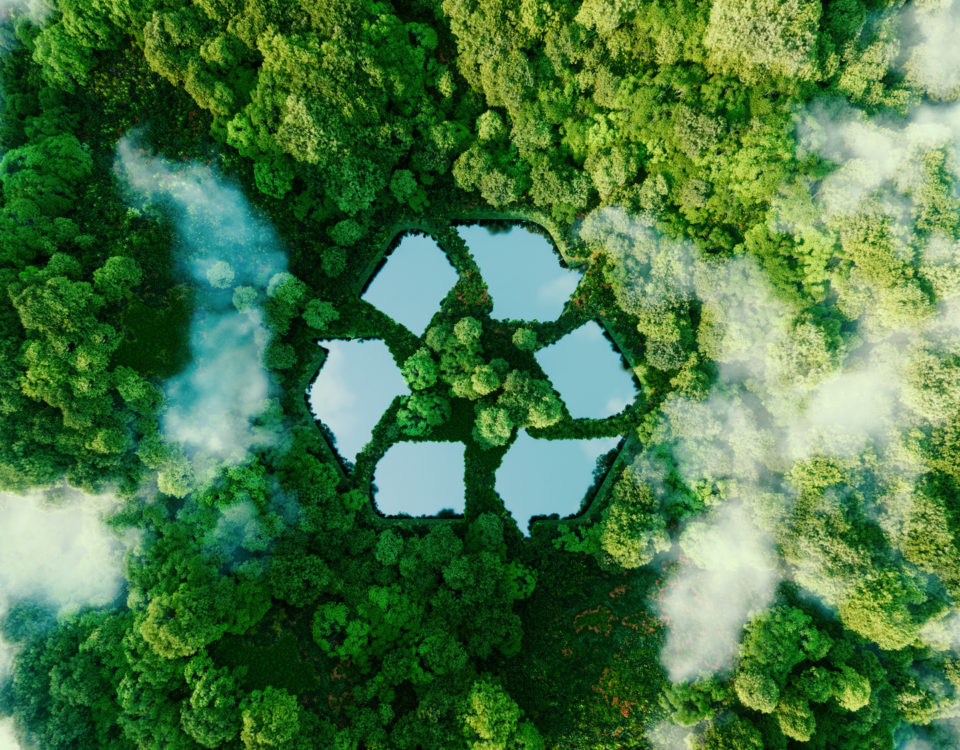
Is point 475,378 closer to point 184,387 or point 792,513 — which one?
point 184,387

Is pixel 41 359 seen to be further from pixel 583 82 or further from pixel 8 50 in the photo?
pixel 583 82

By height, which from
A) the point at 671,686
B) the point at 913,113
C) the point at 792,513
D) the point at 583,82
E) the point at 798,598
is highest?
the point at 913,113

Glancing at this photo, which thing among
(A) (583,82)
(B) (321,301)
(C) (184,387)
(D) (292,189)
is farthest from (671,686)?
(D) (292,189)

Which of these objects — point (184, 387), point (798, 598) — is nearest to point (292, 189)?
point (184, 387)

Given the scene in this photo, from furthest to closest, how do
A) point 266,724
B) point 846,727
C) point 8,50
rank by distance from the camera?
point 8,50
point 846,727
point 266,724

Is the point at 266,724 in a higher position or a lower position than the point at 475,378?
lower

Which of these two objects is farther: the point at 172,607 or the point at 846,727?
the point at 846,727

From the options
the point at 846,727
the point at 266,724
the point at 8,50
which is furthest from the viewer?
the point at 8,50
